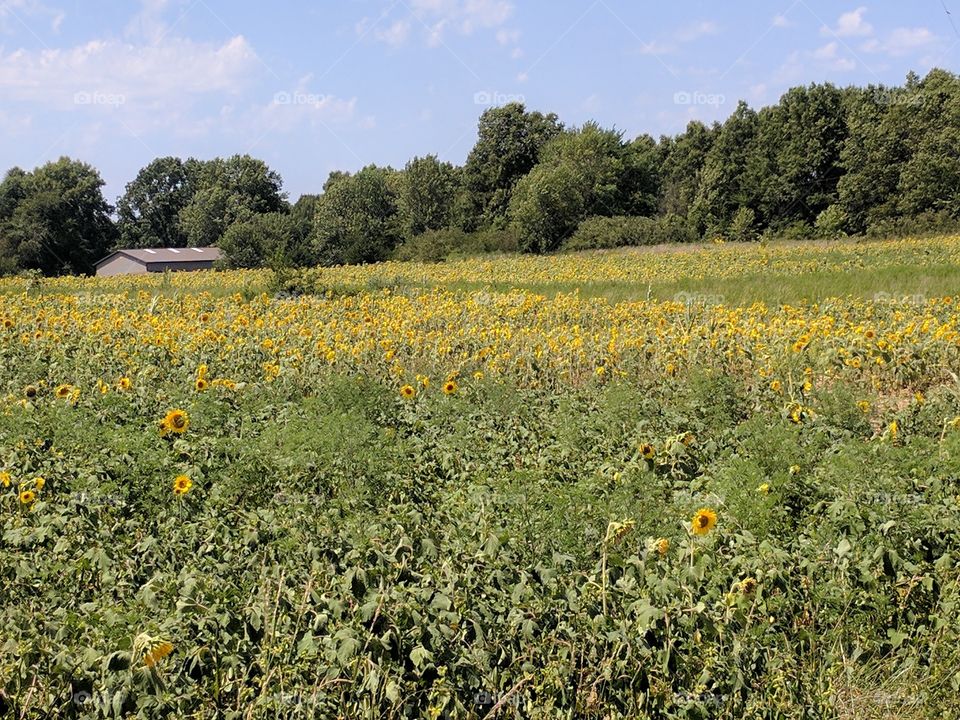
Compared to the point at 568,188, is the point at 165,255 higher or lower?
lower

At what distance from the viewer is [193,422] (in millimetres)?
5129

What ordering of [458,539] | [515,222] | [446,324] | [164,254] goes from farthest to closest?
[164,254] → [515,222] → [446,324] → [458,539]

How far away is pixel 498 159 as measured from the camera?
187 ft

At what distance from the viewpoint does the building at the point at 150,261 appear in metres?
49.6

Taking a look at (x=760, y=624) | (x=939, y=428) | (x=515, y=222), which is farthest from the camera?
(x=515, y=222)

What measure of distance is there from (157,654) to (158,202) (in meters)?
81.7

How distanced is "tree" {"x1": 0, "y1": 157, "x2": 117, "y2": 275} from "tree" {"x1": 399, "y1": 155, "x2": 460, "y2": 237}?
23630 millimetres

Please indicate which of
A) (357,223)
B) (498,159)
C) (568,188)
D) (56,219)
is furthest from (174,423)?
(56,219)

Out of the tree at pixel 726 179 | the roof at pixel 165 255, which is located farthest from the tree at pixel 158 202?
the tree at pixel 726 179

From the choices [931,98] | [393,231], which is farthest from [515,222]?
[931,98]

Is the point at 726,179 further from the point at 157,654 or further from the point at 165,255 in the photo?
the point at 157,654

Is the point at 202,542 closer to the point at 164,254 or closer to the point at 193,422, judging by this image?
the point at 193,422

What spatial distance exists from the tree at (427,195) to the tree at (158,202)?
96.9 feet

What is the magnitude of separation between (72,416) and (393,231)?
43507mm
